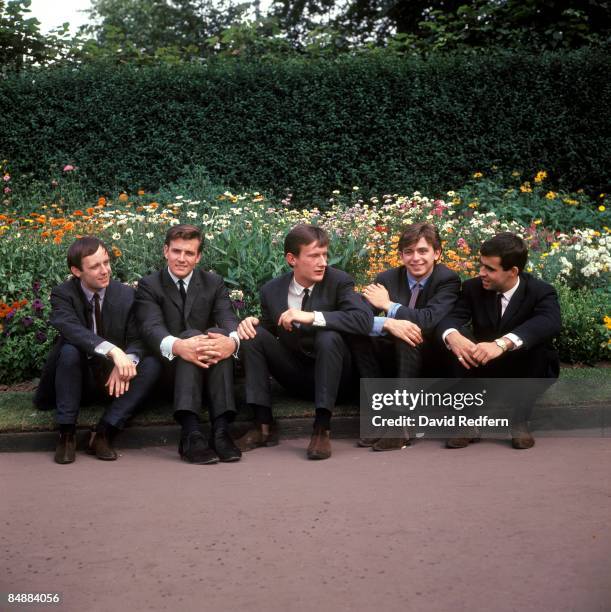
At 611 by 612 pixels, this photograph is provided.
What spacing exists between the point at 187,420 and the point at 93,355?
676 mm

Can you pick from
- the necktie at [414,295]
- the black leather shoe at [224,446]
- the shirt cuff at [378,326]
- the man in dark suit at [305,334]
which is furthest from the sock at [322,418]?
the necktie at [414,295]

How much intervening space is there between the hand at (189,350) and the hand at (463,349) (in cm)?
141

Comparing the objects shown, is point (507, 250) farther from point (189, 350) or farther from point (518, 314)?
point (189, 350)

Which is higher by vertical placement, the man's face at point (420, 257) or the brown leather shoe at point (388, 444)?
the man's face at point (420, 257)

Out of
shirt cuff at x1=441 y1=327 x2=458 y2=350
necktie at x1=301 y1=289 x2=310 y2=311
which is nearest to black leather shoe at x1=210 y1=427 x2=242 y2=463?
necktie at x1=301 y1=289 x2=310 y2=311

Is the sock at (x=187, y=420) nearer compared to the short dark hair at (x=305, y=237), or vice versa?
the sock at (x=187, y=420)

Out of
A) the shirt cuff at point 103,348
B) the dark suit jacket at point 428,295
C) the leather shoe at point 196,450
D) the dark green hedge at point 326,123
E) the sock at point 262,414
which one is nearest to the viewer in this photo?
the leather shoe at point 196,450

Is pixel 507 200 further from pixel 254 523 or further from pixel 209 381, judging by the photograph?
pixel 254 523

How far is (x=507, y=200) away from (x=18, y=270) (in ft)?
20.8

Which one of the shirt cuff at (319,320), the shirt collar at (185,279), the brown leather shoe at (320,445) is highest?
the shirt collar at (185,279)

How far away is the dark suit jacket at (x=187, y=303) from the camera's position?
518 centimetres

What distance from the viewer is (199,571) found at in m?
3.16

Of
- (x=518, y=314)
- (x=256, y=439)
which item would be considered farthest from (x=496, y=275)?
(x=256, y=439)

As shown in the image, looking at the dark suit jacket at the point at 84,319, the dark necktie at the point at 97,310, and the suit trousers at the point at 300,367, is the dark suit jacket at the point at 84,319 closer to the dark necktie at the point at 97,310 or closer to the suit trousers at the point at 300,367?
the dark necktie at the point at 97,310
